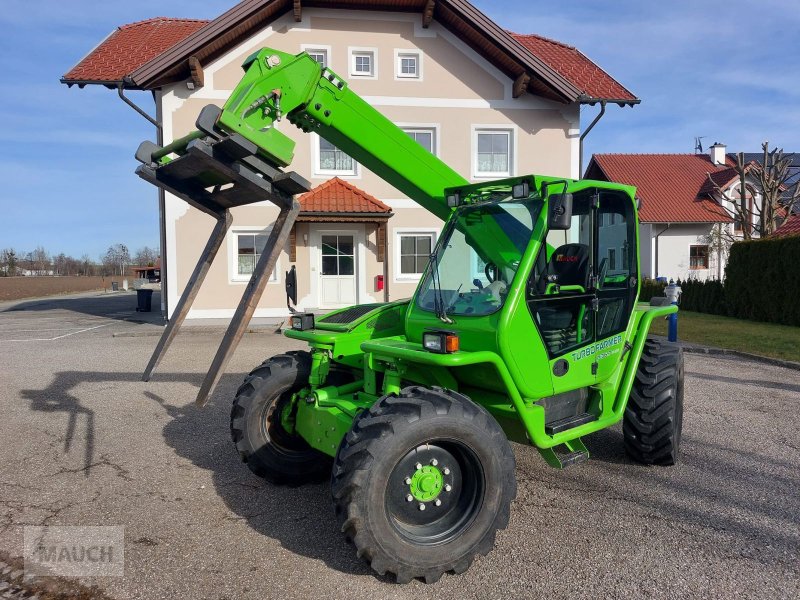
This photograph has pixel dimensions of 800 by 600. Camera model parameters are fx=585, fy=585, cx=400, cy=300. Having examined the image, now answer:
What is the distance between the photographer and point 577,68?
58.4ft

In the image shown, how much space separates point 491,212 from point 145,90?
46.3ft

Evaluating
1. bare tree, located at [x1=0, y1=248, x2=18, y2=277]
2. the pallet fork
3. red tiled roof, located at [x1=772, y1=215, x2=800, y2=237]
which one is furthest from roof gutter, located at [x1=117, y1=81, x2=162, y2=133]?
bare tree, located at [x1=0, y1=248, x2=18, y2=277]

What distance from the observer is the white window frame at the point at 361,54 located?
1630 cm

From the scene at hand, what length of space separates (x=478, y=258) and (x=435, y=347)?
1.08 metres

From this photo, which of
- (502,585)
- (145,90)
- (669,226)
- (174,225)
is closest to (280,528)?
(502,585)

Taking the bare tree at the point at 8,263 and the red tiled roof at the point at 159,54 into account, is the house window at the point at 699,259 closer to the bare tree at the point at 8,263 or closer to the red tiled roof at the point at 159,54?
the red tiled roof at the point at 159,54

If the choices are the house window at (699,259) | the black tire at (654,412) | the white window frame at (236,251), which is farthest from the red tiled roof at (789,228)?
the black tire at (654,412)

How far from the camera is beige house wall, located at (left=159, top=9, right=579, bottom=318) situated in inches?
619

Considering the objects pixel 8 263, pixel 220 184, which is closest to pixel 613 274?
pixel 220 184

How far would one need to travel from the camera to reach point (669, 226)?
1211 inches

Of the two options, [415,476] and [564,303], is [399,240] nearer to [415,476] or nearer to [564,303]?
[564,303]

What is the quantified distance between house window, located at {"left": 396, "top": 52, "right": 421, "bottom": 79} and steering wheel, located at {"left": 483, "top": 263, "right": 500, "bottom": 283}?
1368cm

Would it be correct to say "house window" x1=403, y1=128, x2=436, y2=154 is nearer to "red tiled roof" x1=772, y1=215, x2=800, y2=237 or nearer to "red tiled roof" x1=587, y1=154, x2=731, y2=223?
"red tiled roof" x1=772, y1=215, x2=800, y2=237

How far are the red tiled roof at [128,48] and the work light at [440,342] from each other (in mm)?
14922
